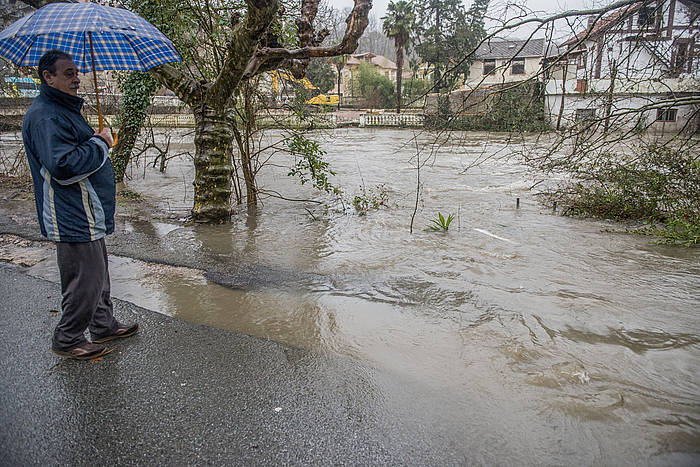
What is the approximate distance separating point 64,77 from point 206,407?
2389 millimetres

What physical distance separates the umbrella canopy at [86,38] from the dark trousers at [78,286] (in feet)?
A: 5.40

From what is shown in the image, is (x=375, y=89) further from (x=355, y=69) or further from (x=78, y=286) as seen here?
(x=78, y=286)

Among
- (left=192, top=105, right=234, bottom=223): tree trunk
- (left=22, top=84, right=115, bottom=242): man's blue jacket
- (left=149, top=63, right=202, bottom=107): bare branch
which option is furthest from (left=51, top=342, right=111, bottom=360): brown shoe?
(left=149, top=63, right=202, bottom=107): bare branch

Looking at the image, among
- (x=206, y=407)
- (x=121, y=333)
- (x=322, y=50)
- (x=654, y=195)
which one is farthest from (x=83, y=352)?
(x=654, y=195)

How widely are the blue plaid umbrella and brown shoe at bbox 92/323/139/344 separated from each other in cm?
166

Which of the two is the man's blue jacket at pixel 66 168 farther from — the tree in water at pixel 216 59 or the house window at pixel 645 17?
the house window at pixel 645 17

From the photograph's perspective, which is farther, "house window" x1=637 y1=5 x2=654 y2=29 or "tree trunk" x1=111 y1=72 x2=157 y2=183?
"tree trunk" x1=111 y1=72 x2=157 y2=183

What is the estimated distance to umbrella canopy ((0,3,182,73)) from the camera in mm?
3635

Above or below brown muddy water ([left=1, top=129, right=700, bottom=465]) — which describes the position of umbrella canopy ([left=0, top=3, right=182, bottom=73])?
above

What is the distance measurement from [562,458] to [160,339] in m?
3.03

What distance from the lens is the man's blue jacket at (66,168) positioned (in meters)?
3.12

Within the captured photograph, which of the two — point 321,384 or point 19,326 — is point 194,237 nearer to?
point 19,326

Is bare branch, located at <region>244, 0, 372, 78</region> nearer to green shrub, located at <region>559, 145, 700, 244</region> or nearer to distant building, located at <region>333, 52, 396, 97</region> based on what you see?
green shrub, located at <region>559, 145, 700, 244</region>

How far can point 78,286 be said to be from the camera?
3.40 metres
